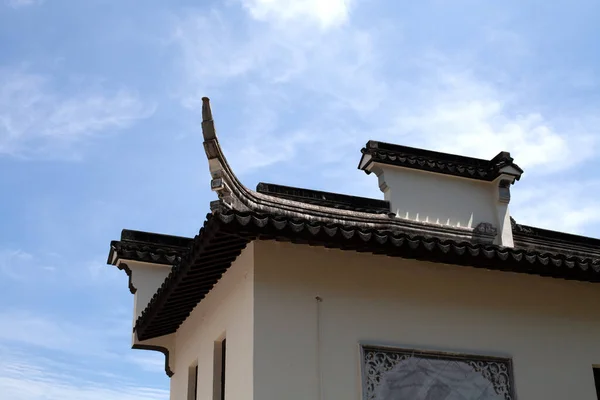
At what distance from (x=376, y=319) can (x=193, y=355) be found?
121 inches

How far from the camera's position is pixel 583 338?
343 inches

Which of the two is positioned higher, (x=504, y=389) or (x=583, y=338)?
(x=583, y=338)

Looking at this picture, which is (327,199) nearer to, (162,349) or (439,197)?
(439,197)

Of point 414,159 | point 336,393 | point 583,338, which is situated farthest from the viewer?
point 414,159

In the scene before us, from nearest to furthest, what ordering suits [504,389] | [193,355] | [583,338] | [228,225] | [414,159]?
[228,225] < [504,389] < [583,338] < [193,355] < [414,159]

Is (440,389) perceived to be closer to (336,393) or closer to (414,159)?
(336,393)

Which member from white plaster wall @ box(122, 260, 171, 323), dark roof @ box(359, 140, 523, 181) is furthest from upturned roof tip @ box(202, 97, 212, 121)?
white plaster wall @ box(122, 260, 171, 323)

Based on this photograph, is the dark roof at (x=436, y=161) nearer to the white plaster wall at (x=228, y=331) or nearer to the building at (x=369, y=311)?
the building at (x=369, y=311)

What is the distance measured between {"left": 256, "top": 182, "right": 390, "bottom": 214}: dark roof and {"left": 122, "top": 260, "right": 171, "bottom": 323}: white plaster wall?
230cm

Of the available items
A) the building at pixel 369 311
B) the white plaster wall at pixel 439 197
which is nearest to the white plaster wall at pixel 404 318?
the building at pixel 369 311

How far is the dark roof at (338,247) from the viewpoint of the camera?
22.3 ft

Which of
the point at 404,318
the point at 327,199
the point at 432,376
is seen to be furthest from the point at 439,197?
the point at 432,376

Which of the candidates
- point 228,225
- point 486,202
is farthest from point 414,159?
point 228,225

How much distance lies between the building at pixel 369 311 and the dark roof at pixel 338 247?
1cm
